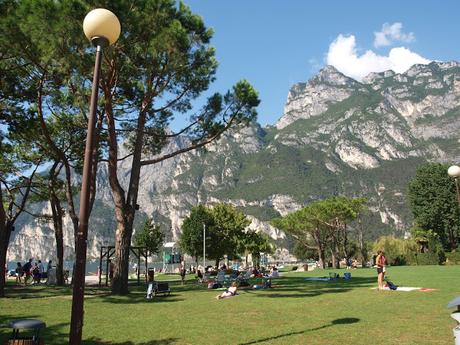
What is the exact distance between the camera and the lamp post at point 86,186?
4.86 m

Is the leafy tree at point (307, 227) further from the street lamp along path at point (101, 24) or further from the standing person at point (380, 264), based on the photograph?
the street lamp along path at point (101, 24)

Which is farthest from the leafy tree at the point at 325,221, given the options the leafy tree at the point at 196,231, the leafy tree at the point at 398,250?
the leafy tree at the point at 196,231

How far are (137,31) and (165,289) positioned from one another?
929 centimetres

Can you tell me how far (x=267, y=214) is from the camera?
650ft

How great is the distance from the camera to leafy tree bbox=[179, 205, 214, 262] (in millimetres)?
53656

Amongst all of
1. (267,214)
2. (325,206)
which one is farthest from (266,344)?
(267,214)

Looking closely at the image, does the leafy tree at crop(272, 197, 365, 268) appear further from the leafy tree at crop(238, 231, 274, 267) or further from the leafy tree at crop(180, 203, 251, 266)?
the leafy tree at crop(180, 203, 251, 266)

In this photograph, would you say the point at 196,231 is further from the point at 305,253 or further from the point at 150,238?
the point at 305,253

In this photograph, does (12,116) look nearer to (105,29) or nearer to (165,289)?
(165,289)

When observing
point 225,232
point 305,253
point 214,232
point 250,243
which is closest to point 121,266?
point 214,232

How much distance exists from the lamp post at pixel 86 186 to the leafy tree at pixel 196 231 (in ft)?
157

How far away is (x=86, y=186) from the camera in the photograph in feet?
17.1

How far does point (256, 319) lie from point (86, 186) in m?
5.93

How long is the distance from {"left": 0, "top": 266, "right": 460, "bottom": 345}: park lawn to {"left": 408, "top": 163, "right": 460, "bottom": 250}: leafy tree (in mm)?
38591
